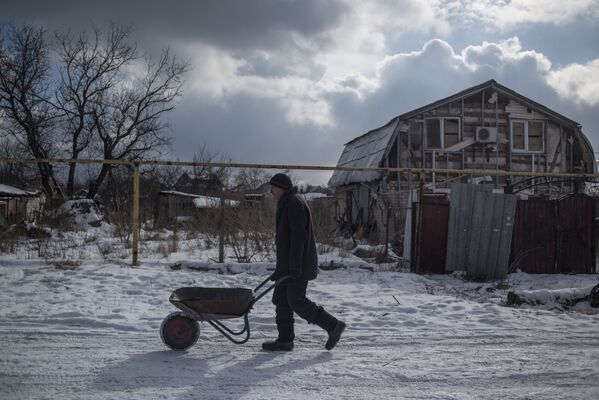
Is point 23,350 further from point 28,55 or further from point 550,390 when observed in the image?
point 28,55

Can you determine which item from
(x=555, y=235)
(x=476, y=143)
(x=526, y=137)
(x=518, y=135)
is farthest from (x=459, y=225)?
(x=526, y=137)

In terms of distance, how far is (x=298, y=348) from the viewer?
16.6 feet

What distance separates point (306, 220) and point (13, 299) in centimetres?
444

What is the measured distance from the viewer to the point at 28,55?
2464cm

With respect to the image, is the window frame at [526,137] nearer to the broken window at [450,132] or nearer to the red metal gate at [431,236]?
the broken window at [450,132]

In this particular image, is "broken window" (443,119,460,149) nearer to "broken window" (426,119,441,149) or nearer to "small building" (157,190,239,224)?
"broken window" (426,119,441,149)

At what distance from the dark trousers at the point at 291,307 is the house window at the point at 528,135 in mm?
20494

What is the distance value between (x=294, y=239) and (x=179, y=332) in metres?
1.40

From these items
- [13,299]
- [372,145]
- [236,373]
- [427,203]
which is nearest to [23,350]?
[236,373]

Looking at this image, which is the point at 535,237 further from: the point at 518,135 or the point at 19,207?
the point at 518,135

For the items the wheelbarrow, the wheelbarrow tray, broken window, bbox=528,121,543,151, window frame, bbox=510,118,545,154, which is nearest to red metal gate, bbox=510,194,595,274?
the wheelbarrow

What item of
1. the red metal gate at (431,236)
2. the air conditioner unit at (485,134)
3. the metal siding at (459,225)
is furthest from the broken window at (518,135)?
the red metal gate at (431,236)

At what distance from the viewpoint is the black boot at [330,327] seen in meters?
4.91

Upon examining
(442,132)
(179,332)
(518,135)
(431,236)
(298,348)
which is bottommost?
(298,348)
